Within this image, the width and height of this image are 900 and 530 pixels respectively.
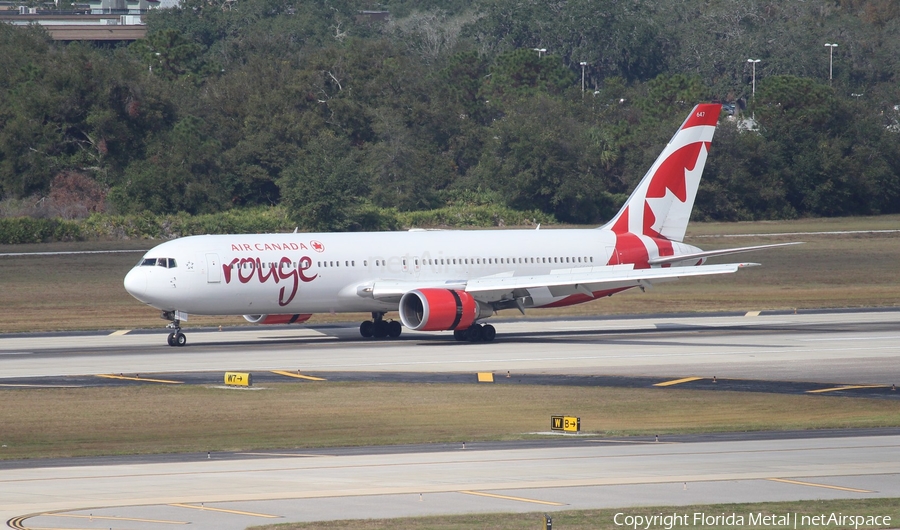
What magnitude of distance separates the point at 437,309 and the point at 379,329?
5.15 m

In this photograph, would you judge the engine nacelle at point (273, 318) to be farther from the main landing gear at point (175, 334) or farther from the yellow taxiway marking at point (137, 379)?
the yellow taxiway marking at point (137, 379)

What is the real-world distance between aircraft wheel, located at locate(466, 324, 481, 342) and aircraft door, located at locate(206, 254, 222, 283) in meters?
9.66

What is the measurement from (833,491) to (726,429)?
24.6 ft

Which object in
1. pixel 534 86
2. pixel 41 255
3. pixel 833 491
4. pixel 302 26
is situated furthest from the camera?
pixel 302 26

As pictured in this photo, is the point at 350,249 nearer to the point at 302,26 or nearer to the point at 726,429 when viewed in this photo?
the point at 726,429

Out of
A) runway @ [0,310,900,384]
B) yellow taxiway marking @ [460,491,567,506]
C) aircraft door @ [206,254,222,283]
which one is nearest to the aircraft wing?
runway @ [0,310,900,384]

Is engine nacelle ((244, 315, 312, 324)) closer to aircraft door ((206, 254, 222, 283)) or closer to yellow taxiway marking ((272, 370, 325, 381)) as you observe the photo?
aircraft door ((206, 254, 222, 283))

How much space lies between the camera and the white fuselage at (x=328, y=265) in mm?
45469

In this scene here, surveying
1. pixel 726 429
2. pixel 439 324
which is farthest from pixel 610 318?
pixel 726 429

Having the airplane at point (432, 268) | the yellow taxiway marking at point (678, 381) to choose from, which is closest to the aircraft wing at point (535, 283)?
the airplane at point (432, 268)

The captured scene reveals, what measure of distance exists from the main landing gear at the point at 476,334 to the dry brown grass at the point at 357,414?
11.8 m

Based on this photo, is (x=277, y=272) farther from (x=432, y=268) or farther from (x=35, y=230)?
(x=35, y=230)

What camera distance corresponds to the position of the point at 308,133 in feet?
369

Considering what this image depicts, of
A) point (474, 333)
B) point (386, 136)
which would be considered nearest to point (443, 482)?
point (474, 333)
